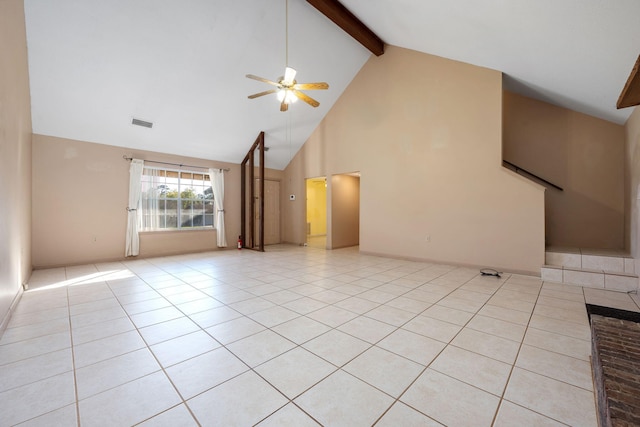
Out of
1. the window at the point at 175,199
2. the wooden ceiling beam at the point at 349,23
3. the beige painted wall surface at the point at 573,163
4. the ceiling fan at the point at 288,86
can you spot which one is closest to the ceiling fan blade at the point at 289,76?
the ceiling fan at the point at 288,86

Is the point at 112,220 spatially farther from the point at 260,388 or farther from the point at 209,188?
the point at 260,388

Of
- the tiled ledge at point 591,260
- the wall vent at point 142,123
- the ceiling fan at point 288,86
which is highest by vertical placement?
the ceiling fan at point 288,86

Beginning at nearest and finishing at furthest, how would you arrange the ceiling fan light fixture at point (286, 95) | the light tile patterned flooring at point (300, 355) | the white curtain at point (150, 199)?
the light tile patterned flooring at point (300, 355) < the ceiling fan light fixture at point (286, 95) < the white curtain at point (150, 199)

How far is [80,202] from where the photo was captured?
5.22 metres

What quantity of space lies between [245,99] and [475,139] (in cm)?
479

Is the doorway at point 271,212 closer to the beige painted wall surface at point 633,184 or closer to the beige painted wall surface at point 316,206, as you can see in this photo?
the beige painted wall surface at point 316,206

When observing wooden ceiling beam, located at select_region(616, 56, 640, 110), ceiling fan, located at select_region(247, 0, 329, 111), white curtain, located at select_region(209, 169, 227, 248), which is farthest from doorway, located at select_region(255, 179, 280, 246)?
wooden ceiling beam, located at select_region(616, 56, 640, 110)

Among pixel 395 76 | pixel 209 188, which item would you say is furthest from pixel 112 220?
pixel 395 76

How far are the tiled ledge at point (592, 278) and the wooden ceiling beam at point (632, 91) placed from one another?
3.46m

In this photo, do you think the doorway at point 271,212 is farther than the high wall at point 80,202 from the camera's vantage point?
Yes

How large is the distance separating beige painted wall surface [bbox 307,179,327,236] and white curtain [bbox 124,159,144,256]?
19.1 feet

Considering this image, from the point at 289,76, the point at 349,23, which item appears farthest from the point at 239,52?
the point at 349,23

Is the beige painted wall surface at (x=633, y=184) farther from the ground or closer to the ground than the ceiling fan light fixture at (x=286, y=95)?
closer to the ground

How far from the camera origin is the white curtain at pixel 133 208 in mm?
5730
